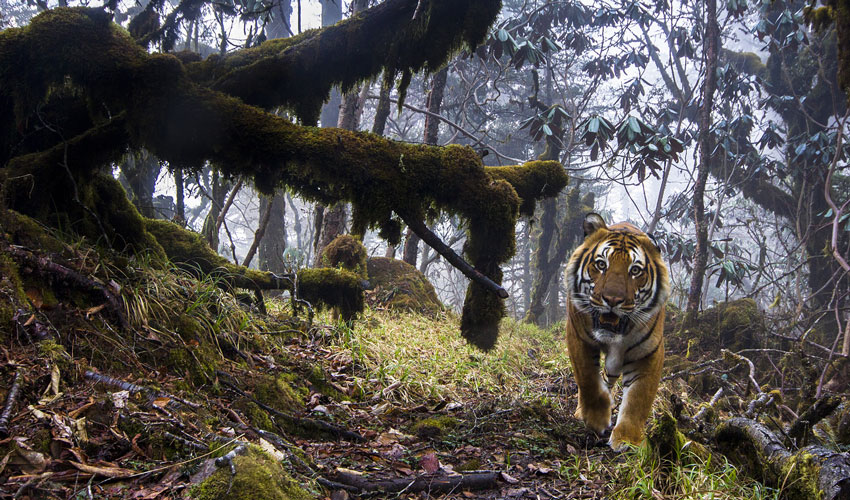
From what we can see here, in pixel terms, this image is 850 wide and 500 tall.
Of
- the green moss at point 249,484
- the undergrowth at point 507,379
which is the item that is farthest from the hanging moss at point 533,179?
the green moss at point 249,484

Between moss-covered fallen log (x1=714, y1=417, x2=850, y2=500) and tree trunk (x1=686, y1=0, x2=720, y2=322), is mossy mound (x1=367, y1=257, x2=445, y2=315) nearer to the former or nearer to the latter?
tree trunk (x1=686, y1=0, x2=720, y2=322)

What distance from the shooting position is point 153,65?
4527 millimetres

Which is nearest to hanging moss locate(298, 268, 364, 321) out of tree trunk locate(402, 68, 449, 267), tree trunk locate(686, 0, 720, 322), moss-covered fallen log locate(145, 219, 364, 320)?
moss-covered fallen log locate(145, 219, 364, 320)

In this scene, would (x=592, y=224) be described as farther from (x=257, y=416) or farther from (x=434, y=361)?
(x=257, y=416)

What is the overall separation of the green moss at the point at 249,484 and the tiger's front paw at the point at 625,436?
2.50m

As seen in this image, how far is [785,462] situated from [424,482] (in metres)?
1.93

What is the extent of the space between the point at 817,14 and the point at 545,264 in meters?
9.41

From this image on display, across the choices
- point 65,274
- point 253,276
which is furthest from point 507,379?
point 65,274

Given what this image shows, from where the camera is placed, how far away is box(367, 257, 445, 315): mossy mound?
10070 millimetres

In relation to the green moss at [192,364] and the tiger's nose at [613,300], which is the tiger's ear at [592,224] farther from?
the green moss at [192,364]

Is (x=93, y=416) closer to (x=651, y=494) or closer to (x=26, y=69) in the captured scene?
(x=651, y=494)

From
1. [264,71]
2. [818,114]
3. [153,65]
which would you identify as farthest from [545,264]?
[153,65]

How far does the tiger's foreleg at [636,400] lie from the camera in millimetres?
4098

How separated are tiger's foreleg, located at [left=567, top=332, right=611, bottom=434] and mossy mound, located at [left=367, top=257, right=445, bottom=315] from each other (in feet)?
18.1
